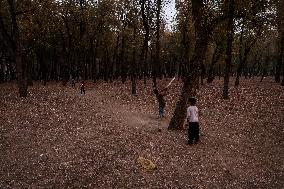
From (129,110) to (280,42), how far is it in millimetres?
26916

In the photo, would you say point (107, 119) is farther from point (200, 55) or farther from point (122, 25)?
point (122, 25)

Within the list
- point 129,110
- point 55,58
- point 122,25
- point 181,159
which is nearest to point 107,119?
point 129,110

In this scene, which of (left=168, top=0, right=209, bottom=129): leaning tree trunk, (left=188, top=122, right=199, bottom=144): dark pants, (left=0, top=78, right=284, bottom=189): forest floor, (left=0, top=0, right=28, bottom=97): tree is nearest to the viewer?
(left=0, top=78, right=284, bottom=189): forest floor

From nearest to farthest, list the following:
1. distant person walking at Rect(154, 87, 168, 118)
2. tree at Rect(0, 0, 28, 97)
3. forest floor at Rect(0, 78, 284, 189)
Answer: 1. forest floor at Rect(0, 78, 284, 189)
2. distant person walking at Rect(154, 87, 168, 118)
3. tree at Rect(0, 0, 28, 97)

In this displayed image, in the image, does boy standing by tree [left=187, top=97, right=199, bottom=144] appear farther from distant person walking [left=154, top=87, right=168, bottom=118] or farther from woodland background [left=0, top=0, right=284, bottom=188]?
distant person walking [left=154, top=87, right=168, bottom=118]

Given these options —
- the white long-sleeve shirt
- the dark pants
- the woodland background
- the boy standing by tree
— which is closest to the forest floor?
the woodland background

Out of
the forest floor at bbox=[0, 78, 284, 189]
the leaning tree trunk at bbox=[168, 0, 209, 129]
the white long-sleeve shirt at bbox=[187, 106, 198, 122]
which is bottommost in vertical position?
the forest floor at bbox=[0, 78, 284, 189]

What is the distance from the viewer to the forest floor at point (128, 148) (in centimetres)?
1480

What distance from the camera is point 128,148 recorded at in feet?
59.1

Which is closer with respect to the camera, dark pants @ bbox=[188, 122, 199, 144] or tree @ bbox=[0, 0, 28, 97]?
dark pants @ bbox=[188, 122, 199, 144]

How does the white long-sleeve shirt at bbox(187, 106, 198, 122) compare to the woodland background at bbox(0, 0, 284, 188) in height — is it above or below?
above

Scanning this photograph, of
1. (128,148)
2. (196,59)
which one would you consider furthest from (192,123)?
(196,59)

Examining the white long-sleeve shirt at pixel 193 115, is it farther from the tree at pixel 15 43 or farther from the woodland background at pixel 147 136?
the tree at pixel 15 43

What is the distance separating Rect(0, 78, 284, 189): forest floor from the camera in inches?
583
